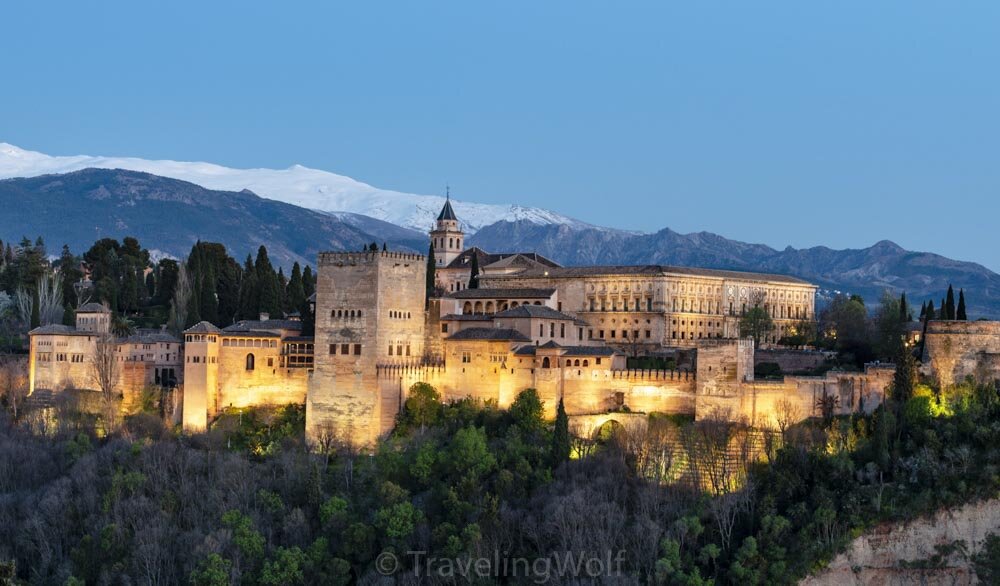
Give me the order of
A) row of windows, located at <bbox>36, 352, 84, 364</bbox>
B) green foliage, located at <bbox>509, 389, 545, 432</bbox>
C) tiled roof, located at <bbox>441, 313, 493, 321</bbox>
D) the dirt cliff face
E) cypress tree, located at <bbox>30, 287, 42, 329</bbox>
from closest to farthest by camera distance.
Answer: the dirt cliff face
green foliage, located at <bbox>509, 389, 545, 432</bbox>
tiled roof, located at <bbox>441, 313, 493, 321</bbox>
row of windows, located at <bbox>36, 352, 84, 364</bbox>
cypress tree, located at <bbox>30, 287, 42, 329</bbox>

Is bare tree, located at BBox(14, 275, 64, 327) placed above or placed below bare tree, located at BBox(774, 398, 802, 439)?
above

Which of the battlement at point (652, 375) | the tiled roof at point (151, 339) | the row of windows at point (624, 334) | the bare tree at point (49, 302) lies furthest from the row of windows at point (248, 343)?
the row of windows at point (624, 334)

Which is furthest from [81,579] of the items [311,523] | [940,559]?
[940,559]

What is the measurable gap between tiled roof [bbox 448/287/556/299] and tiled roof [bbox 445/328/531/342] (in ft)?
27.0

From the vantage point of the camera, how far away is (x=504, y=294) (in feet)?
202

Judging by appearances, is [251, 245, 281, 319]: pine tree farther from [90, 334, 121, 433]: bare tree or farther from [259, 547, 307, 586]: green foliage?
[259, 547, 307, 586]: green foliage

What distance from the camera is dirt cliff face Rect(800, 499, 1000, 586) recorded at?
138 feet

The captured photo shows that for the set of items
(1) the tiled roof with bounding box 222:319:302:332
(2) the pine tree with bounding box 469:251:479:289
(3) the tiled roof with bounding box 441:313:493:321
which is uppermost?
(2) the pine tree with bounding box 469:251:479:289

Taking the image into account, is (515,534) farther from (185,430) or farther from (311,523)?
(185,430)

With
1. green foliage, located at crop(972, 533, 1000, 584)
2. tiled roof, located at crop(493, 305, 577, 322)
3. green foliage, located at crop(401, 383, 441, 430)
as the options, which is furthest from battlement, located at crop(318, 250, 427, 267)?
green foliage, located at crop(972, 533, 1000, 584)

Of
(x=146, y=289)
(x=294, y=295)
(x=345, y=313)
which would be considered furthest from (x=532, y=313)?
(x=146, y=289)

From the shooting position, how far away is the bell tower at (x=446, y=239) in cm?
9031

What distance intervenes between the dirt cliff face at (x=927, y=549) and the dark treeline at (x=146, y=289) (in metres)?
27.1

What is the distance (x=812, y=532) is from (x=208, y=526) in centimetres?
1956
